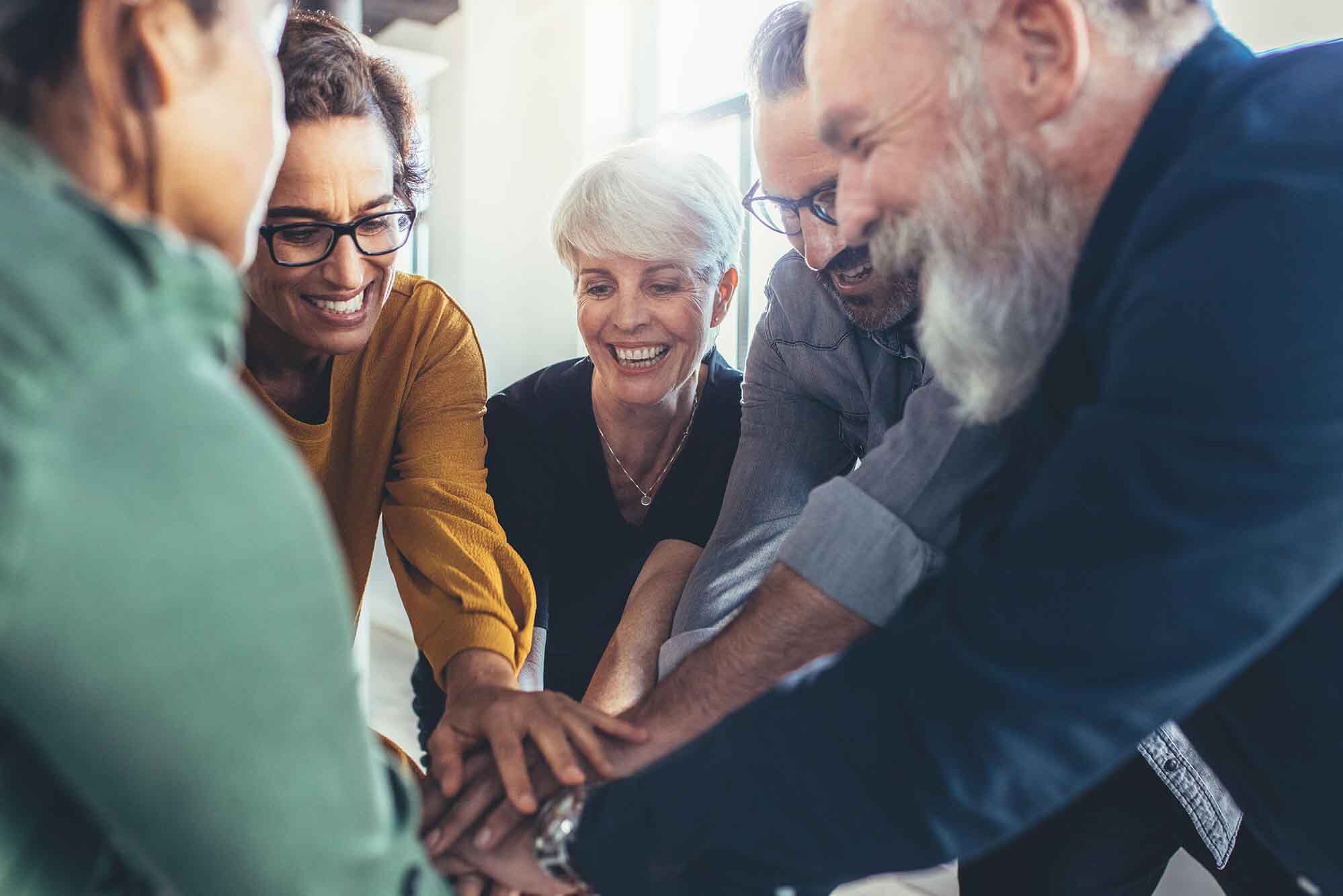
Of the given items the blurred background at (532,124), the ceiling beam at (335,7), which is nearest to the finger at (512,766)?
the ceiling beam at (335,7)

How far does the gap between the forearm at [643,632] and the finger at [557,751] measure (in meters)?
0.34

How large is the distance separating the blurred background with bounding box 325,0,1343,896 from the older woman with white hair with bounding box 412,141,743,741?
67.9 inches

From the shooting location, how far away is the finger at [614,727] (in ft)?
3.93

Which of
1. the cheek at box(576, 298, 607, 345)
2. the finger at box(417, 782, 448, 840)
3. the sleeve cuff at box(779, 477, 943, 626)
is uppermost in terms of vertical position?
the cheek at box(576, 298, 607, 345)

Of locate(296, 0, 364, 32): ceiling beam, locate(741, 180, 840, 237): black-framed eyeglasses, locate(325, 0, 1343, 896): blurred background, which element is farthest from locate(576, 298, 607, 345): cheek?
locate(325, 0, 1343, 896): blurred background

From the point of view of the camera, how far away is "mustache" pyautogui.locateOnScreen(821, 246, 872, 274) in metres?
1.58

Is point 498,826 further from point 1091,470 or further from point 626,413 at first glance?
point 626,413

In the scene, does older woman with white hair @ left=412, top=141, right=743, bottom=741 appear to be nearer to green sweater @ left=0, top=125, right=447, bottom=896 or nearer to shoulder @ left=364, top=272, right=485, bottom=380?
shoulder @ left=364, top=272, right=485, bottom=380

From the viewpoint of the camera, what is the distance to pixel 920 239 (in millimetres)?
995

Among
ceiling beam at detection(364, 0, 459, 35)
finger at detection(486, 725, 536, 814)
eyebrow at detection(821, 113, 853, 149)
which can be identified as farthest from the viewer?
ceiling beam at detection(364, 0, 459, 35)

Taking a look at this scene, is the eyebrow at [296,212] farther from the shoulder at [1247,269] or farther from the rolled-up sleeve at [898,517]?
the shoulder at [1247,269]

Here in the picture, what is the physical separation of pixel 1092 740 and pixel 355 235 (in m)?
1.17

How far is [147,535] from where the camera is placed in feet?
1.32

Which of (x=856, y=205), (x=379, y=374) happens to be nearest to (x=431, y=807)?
(x=379, y=374)
